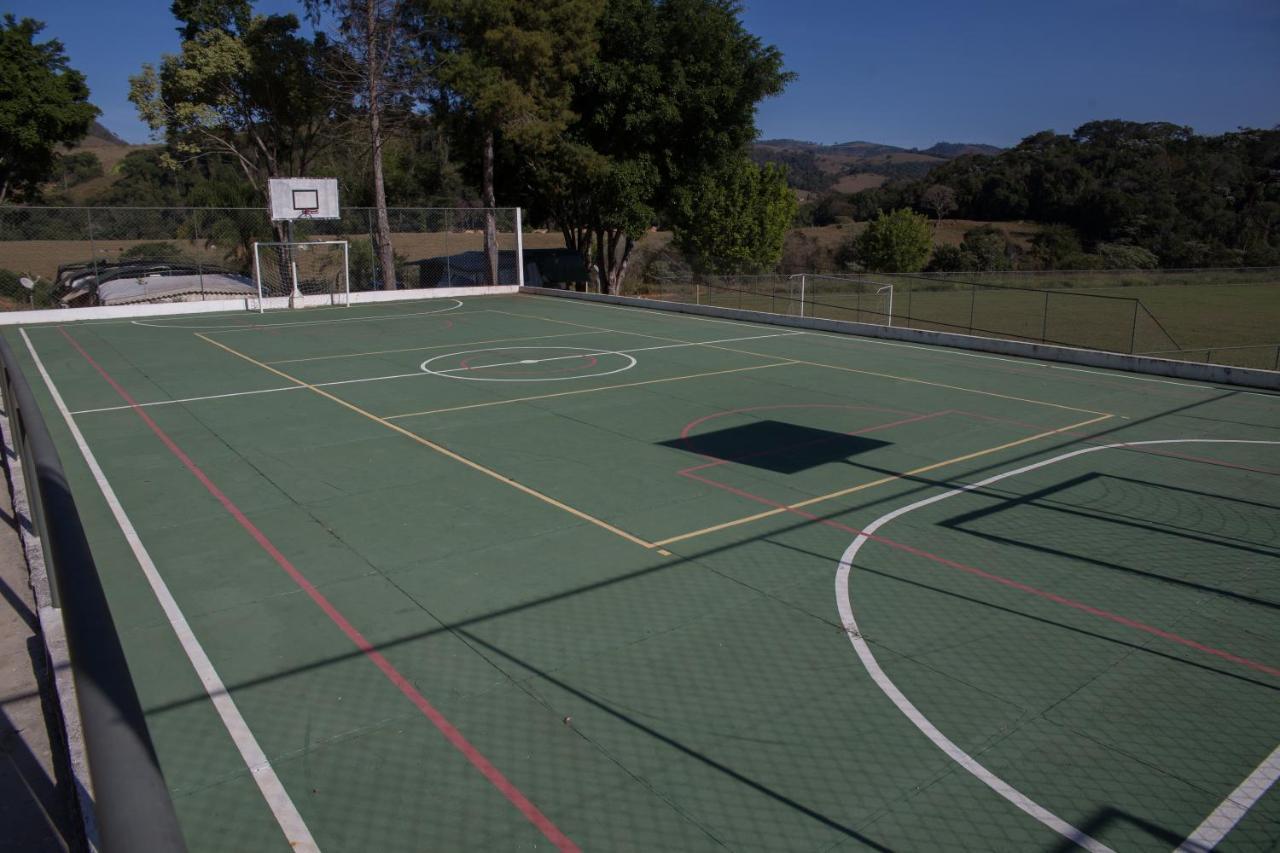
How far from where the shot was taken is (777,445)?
12.9 m

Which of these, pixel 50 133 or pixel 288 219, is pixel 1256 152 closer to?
pixel 288 219

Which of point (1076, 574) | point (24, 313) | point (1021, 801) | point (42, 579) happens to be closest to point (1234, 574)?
point (1076, 574)

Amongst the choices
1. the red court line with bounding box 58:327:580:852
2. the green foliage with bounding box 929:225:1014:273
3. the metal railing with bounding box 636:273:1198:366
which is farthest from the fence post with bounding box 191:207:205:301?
the green foliage with bounding box 929:225:1014:273

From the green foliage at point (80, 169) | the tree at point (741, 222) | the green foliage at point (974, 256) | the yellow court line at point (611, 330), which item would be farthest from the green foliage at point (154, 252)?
the green foliage at point (80, 169)

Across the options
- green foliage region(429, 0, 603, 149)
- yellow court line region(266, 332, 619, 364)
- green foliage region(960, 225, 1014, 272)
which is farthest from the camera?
green foliage region(960, 225, 1014, 272)

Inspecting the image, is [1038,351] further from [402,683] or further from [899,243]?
[899,243]

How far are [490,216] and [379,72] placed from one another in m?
7.05

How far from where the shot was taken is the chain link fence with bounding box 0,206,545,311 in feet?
92.0

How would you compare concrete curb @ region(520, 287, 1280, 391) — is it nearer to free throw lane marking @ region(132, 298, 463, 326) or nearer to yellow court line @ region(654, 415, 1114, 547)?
yellow court line @ region(654, 415, 1114, 547)

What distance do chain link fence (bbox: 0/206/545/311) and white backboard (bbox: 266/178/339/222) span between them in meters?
0.72

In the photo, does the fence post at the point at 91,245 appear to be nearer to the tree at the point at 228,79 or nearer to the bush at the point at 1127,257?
the tree at the point at 228,79

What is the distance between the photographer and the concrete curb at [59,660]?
15.9ft

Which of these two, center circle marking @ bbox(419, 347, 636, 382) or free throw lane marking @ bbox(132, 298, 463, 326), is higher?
free throw lane marking @ bbox(132, 298, 463, 326)

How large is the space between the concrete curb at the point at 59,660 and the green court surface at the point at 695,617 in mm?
484
